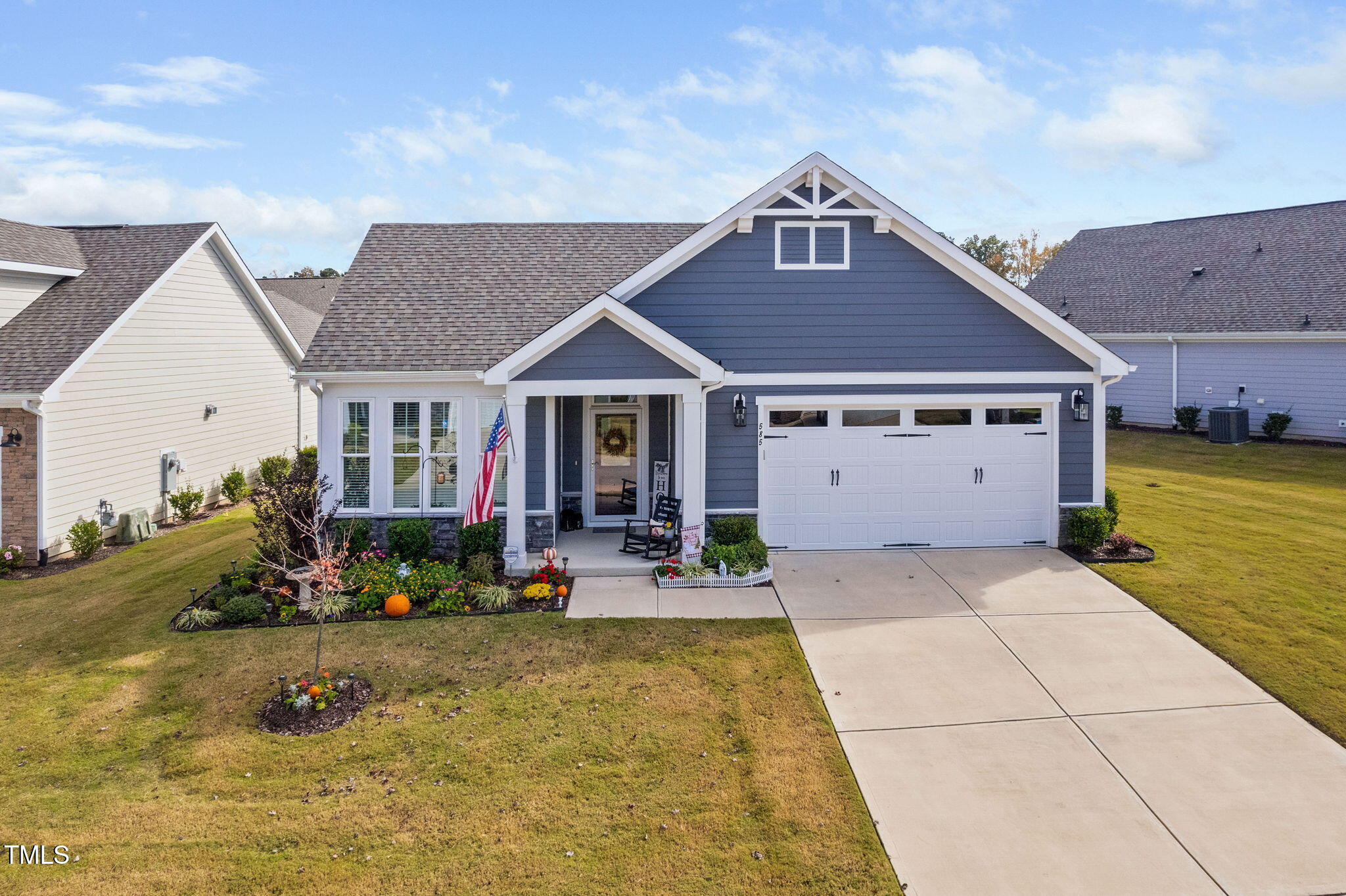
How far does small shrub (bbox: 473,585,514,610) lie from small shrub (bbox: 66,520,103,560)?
7.77 m

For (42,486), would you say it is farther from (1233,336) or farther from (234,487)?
(1233,336)

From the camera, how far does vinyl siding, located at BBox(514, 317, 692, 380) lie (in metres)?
11.6

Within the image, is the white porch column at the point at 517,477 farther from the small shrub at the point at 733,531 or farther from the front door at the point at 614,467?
the small shrub at the point at 733,531

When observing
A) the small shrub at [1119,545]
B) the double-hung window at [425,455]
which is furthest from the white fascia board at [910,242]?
the double-hung window at [425,455]

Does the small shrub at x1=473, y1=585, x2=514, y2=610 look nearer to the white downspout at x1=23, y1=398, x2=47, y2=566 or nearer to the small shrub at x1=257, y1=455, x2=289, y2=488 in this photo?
the white downspout at x1=23, y1=398, x2=47, y2=566

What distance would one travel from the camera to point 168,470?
53.4 feet

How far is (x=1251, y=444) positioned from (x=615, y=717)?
22.5 meters

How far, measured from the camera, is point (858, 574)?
11.7 m

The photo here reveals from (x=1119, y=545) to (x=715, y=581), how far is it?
255 inches

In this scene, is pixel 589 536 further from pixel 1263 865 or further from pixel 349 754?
pixel 1263 865

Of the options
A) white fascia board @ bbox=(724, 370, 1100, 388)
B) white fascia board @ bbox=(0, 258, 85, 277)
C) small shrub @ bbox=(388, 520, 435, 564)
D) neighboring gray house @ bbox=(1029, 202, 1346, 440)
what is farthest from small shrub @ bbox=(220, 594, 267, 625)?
neighboring gray house @ bbox=(1029, 202, 1346, 440)

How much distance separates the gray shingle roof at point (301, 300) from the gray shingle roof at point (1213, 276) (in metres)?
25.6

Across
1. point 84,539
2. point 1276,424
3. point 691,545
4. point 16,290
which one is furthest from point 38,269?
point 1276,424

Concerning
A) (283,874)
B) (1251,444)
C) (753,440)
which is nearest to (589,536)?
(753,440)
